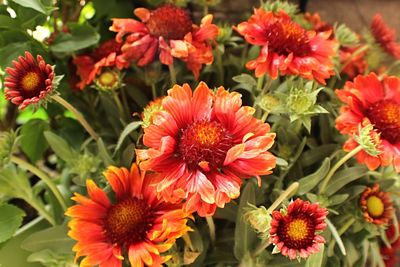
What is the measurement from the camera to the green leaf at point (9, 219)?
2.03ft

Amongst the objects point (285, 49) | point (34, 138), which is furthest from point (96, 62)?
point (285, 49)

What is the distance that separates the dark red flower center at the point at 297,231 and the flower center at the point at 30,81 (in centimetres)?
31

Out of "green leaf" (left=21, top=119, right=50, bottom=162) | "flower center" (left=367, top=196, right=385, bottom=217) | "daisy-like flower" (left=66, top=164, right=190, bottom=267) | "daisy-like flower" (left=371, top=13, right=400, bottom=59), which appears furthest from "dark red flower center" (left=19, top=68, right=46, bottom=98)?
"daisy-like flower" (left=371, top=13, right=400, bottom=59)

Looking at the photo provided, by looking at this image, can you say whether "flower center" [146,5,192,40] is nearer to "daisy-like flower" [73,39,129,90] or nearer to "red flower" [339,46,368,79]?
"daisy-like flower" [73,39,129,90]

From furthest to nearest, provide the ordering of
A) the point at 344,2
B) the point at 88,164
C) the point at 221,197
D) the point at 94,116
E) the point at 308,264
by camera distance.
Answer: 1. the point at 344,2
2. the point at 94,116
3. the point at 88,164
4. the point at 308,264
5. the point at 221,197

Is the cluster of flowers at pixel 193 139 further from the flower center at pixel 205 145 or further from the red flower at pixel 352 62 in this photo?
the red flower at pixel 352 62

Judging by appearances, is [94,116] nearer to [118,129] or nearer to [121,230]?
[118,129]

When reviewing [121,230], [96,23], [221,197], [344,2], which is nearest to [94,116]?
[96,23]

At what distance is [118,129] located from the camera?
0.76 meters

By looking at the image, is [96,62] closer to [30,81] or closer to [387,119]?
[30,81]

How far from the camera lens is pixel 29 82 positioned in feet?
1.76

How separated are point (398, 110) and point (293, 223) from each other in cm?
24

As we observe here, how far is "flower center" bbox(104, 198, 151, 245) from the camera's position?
22.6 inches

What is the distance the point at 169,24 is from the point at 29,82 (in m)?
0.22
